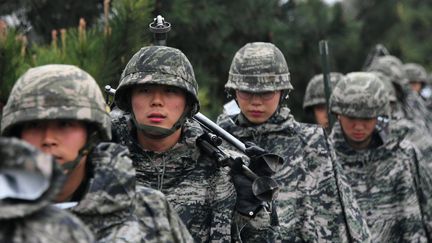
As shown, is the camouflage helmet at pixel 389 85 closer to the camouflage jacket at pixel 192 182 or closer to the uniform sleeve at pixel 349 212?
the uniform sleeve at pixel 349 212

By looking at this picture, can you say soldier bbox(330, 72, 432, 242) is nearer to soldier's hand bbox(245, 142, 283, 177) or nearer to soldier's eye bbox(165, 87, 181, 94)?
soldier's hand bbox(245, 142, 283, 177)

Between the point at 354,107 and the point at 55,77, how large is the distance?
5515mm

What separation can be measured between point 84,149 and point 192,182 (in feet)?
5.82

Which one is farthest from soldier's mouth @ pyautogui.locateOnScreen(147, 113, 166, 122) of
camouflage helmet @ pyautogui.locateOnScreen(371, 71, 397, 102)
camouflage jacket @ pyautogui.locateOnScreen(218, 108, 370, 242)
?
camouflage helmet @ pyautogui.locateOnScreen(371, 71, 397, 102)

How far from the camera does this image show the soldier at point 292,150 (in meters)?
8.77

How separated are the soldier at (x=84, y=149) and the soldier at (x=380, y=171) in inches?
202

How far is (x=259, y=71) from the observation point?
29.5 ft

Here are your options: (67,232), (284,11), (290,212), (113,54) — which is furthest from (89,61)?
(284,11)

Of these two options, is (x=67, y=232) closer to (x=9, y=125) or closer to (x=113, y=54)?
(x=9, y=125)

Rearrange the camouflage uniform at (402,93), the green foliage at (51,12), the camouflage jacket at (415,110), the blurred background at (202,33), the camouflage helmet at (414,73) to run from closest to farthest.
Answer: the blurred background at (202,33) → the green foliage at (51,12) → the camouflage jacket at (415,110) → the camouflage uniform at (402,93) → the camouflage helmet at (414,73)

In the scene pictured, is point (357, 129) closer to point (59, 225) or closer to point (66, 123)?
point (66, 123)

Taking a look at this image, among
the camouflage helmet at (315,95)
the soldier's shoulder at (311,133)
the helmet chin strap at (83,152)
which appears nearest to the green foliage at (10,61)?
the soldier's shoulder at (311,133)

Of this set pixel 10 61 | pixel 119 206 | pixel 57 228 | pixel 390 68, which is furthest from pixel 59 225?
pixel 390 68

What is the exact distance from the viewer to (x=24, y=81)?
5.07 meters
